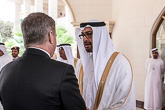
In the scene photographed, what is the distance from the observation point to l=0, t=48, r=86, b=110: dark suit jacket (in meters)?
1.59

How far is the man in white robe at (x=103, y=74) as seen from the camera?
269 centimetres

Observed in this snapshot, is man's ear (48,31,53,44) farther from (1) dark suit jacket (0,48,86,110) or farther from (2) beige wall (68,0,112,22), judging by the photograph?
(2) beige wall (68,0,112,22)

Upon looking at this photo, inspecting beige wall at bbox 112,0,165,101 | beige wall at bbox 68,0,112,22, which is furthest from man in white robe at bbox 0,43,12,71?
beige wall at bbox 112,0,165,101

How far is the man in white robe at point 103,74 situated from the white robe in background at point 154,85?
4.94m

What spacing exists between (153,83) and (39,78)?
6787 mm

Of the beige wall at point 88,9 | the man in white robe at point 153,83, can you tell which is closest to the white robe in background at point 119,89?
the man in white robe at point 153,83

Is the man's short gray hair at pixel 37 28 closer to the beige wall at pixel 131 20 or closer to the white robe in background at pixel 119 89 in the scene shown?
the white robe in background at pixel 119 89

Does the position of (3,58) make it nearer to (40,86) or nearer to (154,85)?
Answer: (154,85)

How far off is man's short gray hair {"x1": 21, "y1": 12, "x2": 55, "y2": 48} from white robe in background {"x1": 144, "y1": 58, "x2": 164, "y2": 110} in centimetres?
647

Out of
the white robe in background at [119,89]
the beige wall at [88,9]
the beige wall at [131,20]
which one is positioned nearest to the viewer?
the white robe in background at [119,89]

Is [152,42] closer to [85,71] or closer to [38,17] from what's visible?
[85,71]

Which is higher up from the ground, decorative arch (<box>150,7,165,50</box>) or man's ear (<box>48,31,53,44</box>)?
decorative arch (<box>150,7,165,50</box>)

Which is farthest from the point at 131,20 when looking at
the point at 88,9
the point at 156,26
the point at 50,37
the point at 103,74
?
the point at 50,37

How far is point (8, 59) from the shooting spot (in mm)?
7215
